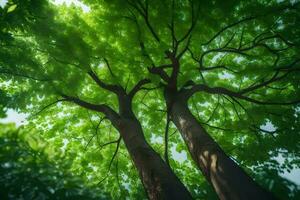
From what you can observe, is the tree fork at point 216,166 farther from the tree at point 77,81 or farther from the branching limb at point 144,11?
the branching limb at point 144,11

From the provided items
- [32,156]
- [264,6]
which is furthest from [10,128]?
[264,6]

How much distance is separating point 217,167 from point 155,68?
3.21 m

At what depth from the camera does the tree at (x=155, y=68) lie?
5094 mm

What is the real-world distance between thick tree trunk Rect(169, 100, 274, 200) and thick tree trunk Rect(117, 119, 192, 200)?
682 mm

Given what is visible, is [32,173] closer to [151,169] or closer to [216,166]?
[151,169]

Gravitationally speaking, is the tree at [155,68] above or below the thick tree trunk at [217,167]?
above

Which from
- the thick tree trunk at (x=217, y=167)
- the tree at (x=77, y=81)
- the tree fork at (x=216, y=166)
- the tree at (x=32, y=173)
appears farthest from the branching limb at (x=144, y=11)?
the tree at (x=32, y=173)

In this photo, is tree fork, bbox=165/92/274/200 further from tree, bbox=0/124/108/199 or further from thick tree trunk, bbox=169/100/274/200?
tree, bbox=0/124/108/199

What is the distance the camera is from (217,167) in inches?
184

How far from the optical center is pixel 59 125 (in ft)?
27.1

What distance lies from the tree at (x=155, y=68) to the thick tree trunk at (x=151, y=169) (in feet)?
0.08

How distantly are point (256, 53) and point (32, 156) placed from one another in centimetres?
750

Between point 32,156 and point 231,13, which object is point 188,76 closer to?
point 231,13

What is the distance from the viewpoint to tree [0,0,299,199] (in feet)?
16.7
